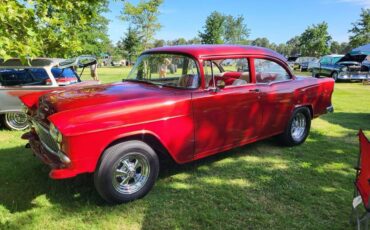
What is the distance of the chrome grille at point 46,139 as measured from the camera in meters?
3.69

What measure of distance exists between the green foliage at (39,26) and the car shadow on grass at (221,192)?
5.81ft

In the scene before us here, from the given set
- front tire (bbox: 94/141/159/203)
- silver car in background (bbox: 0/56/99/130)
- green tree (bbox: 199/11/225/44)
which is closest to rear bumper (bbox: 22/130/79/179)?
front tire (bbox: 94/141/159/203)

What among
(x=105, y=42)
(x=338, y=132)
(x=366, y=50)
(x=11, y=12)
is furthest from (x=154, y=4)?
(x=11, y=12)

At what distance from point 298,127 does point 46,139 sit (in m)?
4.48

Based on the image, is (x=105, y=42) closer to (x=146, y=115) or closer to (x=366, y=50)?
(x=366, y=50)

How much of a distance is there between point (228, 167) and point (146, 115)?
1.88m

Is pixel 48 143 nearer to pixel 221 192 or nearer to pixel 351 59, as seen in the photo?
pixel 221 192

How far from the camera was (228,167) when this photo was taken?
16.4ft

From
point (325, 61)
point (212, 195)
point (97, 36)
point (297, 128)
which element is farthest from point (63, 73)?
point (325, 61)

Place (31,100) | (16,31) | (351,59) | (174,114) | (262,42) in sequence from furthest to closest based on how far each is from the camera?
(262,42) < (351,59) < (31,100) < (16,31) < (174,114)

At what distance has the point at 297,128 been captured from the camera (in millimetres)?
6156

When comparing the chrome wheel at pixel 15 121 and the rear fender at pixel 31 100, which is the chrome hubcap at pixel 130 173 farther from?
the chrome wheel at pixel 15 121

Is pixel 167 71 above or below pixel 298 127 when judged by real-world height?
above

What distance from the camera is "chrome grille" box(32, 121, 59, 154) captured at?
3.69 metres
